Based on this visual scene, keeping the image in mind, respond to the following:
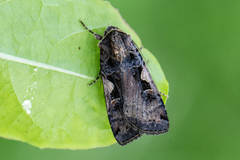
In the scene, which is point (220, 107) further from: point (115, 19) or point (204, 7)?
point (115, 19)

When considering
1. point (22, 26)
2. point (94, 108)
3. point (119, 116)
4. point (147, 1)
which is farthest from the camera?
point (147, 1)

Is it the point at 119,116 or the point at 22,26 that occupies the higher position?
the point at 22,26

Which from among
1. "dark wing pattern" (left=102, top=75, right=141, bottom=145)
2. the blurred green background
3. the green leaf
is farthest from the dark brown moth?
the blurred green background

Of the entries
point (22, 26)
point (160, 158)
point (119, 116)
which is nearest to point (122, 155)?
point (160, 158)

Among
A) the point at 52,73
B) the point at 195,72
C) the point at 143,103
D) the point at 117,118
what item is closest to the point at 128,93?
the point at 143,103

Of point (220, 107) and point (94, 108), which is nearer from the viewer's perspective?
point (94, 108)

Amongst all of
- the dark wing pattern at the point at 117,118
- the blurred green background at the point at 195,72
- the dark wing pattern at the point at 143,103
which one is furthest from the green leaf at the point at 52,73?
the blurred green background at the point at 195,72

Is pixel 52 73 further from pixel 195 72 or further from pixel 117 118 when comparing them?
pixel 195 72

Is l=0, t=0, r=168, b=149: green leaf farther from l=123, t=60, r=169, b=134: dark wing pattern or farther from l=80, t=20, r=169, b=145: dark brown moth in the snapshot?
l=123, t=60, r=169, b=134: dark wing pattern
